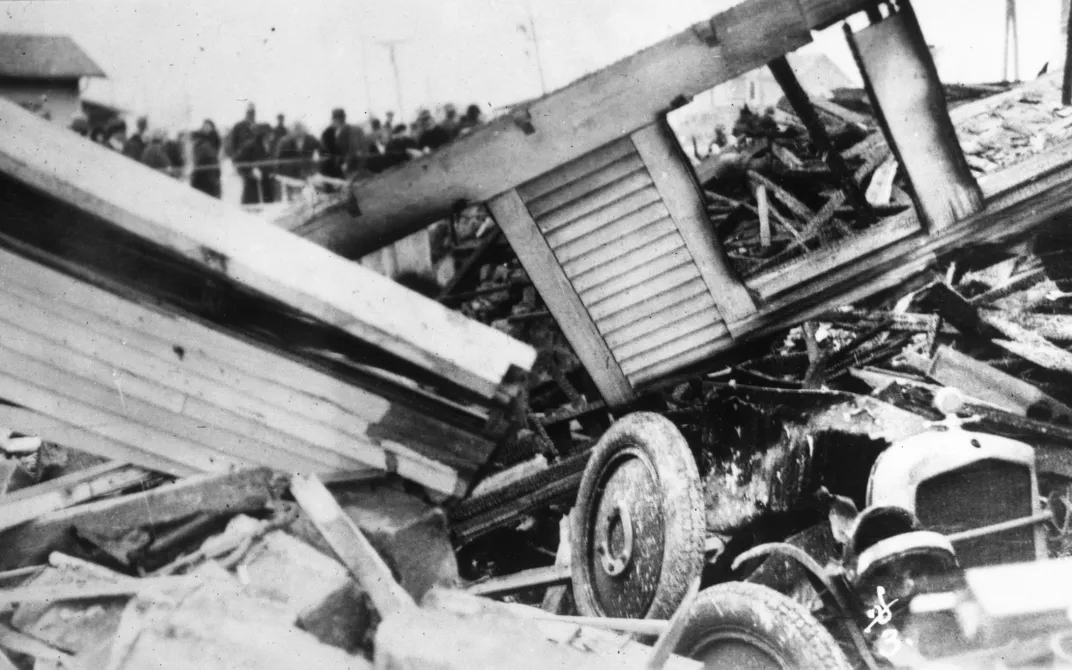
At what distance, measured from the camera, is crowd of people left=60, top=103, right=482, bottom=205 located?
29.2 feet

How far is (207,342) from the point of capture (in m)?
3.58

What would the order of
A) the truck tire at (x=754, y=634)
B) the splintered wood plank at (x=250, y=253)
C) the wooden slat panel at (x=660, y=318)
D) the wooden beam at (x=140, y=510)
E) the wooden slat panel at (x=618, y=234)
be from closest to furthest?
the truck tire at (x=754, y=634) → the splintered wood plank at (x=250, y=253) → the wooden beam at (x=140, y=510) → the wooden slat panel at (x=618, y=234) → the wooden slat panel at (x=660, y=318)

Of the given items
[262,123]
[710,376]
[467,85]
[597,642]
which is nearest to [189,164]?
[262,123]

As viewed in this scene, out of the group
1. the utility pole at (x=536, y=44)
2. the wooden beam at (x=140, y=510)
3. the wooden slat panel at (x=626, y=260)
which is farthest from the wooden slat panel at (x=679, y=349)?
the wooden beam at (x=140, y=510)

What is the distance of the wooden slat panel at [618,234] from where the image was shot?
5.16 m

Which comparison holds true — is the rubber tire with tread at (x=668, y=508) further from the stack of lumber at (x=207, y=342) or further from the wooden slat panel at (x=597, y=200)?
the wooden slat panel at (x=597, y=200)

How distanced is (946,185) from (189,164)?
8.99 m

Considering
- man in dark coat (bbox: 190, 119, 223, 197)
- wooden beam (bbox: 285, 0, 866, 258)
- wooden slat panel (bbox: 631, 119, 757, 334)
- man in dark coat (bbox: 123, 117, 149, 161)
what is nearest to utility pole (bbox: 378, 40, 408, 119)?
wooden beam (bbox: 285, 0, 866, 258)

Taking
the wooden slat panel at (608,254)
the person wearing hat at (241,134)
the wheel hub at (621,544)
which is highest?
the person wearing hat at (241,134)

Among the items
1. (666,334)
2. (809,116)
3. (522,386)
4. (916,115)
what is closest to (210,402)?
(522,386)

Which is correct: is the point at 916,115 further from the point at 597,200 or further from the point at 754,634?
the point at 754,634

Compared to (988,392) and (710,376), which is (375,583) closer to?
(710,376)

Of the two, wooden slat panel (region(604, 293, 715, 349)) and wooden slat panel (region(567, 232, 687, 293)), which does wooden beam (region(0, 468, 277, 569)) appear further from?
wooden slat panel (region(604, 293, 715, 349))

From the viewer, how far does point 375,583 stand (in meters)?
3.42
